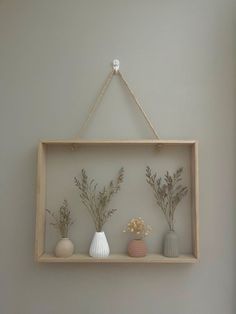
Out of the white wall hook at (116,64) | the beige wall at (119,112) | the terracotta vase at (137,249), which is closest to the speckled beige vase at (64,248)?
the beige wall at (119,112)

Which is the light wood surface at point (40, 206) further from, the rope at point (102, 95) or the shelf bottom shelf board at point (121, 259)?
the rope at point (102, 95)

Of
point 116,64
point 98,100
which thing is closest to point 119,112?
point 98,100

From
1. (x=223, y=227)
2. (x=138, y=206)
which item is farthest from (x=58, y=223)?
(x=223, y=227)

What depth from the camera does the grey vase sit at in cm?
149

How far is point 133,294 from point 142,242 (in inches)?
11.7

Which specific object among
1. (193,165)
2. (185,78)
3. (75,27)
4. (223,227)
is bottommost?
(223,227)

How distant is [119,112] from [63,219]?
0.65m

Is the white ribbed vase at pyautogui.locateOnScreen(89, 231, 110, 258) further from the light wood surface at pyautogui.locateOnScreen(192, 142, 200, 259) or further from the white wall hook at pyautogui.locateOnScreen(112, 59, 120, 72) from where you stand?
the white wall hook at pyautogui.locateOnScreen(112, 59, 120, 72)

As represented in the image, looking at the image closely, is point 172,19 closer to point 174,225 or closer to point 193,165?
point 193,165

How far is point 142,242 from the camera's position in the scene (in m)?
1.51

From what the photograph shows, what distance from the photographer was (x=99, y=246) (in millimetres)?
1488

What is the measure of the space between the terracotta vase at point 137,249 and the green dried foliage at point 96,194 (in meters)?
0.19

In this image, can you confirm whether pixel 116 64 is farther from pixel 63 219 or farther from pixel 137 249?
pixel 137 249

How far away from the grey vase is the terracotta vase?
106 millimetres
